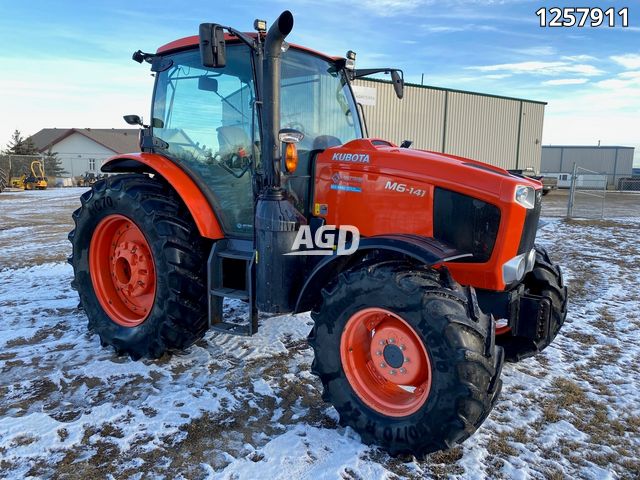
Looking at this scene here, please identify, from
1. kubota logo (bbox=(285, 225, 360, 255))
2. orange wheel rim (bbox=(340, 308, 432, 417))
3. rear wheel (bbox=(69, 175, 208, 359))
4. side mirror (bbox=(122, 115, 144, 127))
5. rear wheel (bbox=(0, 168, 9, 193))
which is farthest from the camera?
rear wheel (bbox=(0, 168, 9, 193))

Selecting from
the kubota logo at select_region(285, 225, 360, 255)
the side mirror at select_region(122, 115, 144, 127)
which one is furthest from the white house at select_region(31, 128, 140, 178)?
the kubota logo at select_region(285, 225, 360, 255)

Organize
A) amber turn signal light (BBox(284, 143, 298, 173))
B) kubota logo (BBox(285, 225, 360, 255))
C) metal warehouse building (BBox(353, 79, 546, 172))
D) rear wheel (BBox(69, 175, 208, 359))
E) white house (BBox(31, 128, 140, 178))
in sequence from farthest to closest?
white house (BBox(31, 128, 140, 178))
metal warehouse building (BBox(353, 79, 546, 172))
rear wheel (BBox(69, 175, 208, 359))
kubota logo (BBox(285, 225, 360, 255))
amber turn signal light (BBox(284, 143, 298, 173))

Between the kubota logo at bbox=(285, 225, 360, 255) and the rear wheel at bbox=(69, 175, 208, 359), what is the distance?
35.3 inches

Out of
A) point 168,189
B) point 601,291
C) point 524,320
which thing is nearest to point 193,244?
point 168,189

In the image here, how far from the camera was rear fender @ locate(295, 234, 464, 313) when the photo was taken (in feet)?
8.56

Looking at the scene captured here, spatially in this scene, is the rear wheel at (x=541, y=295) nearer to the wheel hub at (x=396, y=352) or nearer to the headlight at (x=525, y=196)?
the headlight at (x=525, y=196)

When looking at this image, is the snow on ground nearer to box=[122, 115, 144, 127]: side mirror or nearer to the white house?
box=[122, 115, 144, 127]: side mirror

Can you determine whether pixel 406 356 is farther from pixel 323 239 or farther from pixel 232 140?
pixel 232 140

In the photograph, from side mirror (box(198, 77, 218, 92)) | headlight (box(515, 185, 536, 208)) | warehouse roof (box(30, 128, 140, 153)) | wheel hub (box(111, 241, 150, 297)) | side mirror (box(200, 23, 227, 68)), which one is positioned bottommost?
wheel hub (box(111, 241, 150, 297))

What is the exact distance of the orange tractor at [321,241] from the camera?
2564 millimetres

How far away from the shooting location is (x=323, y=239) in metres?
3.30

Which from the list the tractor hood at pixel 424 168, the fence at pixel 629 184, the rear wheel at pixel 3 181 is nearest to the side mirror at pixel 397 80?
the tractor hood at pixel 424 168

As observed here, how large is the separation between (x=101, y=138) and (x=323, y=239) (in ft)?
156

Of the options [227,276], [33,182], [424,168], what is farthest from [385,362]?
[33,182]
